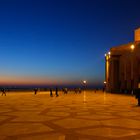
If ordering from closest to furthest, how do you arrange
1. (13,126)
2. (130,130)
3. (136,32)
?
→ (130,130)
(13,126)
(136,32)

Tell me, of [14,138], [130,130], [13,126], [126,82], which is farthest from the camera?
[126,82]

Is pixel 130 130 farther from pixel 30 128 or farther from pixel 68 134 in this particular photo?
pixel 30 128

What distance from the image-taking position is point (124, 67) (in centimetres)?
5412

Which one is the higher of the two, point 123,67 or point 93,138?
point 123,67

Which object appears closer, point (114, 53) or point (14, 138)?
point (14, 138)

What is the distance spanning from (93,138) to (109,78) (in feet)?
172

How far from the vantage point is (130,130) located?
10.0 meters

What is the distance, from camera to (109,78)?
60.3 m

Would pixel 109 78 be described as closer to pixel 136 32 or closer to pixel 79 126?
pixel 136 32

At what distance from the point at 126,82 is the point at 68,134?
150 feet

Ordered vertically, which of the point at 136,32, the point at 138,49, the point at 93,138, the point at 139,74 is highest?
the point at 136,32

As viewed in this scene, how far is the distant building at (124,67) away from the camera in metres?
48.5

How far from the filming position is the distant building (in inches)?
1911

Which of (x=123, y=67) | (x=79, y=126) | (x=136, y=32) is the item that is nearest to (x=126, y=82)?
(x=123, y=67)
